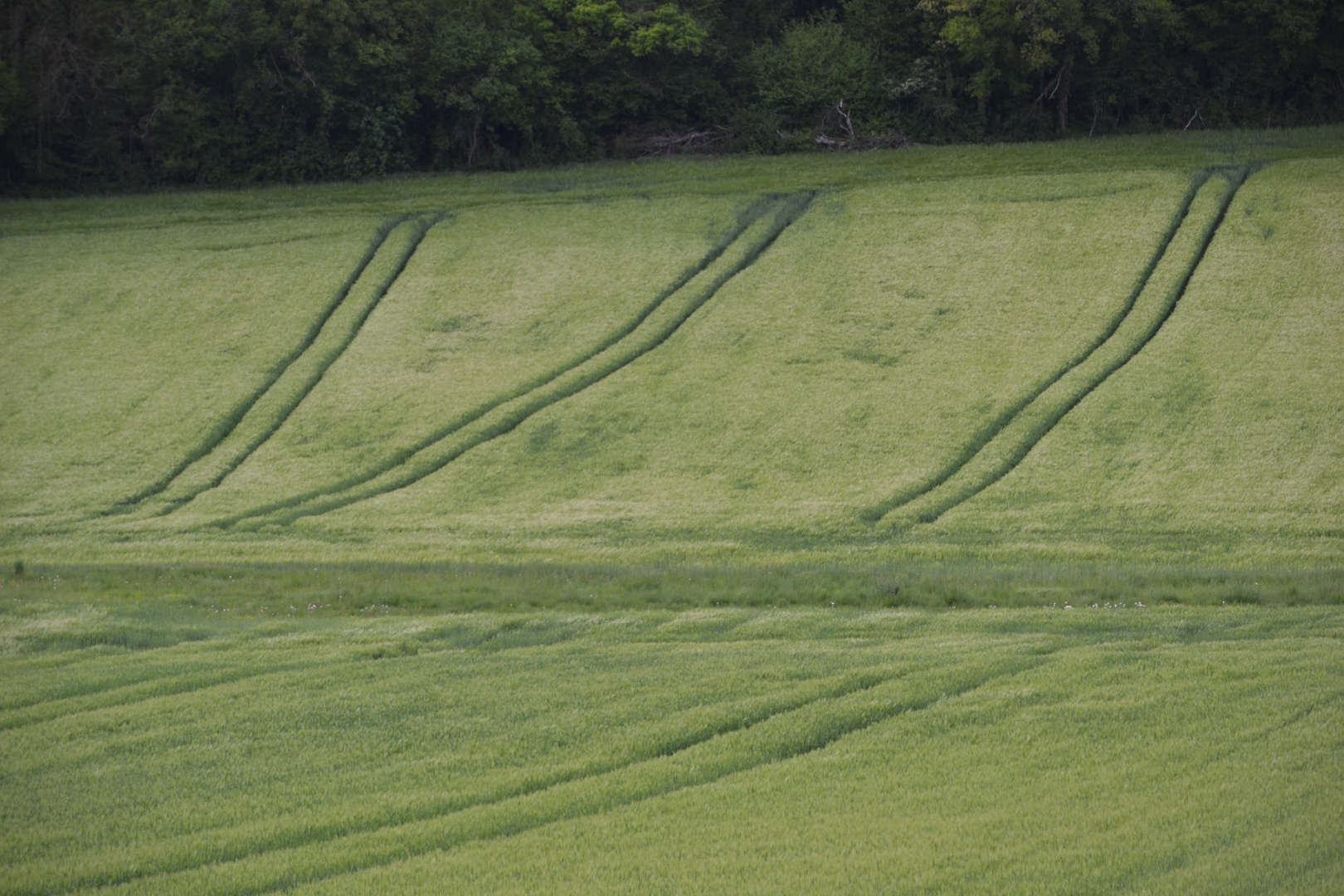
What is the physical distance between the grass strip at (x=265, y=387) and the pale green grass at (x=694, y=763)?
1406cm

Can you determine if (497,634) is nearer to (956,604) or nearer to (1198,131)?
(956,604)

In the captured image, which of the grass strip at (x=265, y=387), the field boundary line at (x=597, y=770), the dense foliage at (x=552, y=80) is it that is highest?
the dense foliage at (x=552, y=80)

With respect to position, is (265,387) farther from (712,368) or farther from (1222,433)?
(1222,433)

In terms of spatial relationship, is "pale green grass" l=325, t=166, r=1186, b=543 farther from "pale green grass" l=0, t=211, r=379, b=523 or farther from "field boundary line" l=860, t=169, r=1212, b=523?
"pale green grass" l=0, t=211, r=379, b=523

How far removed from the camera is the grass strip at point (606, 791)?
31.8ft

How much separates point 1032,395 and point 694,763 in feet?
72.1

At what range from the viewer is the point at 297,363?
3706 centimetres

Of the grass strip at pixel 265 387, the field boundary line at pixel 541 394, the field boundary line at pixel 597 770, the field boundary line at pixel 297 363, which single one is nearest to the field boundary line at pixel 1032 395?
the field boundary line at pixel 541 394

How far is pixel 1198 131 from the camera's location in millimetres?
47906

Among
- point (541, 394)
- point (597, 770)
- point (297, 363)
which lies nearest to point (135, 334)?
point (297, 363)

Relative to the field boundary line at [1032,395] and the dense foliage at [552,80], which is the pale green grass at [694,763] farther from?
the dense foliage at [552,80]

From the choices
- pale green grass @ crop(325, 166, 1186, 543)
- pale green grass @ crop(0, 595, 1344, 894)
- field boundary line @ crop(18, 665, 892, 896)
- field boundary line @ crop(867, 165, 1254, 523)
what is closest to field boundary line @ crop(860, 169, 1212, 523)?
field boundary line @ crop(867, 165, 1254, 523)

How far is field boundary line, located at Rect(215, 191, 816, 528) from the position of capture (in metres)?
29.6

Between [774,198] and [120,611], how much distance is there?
3057 cm
